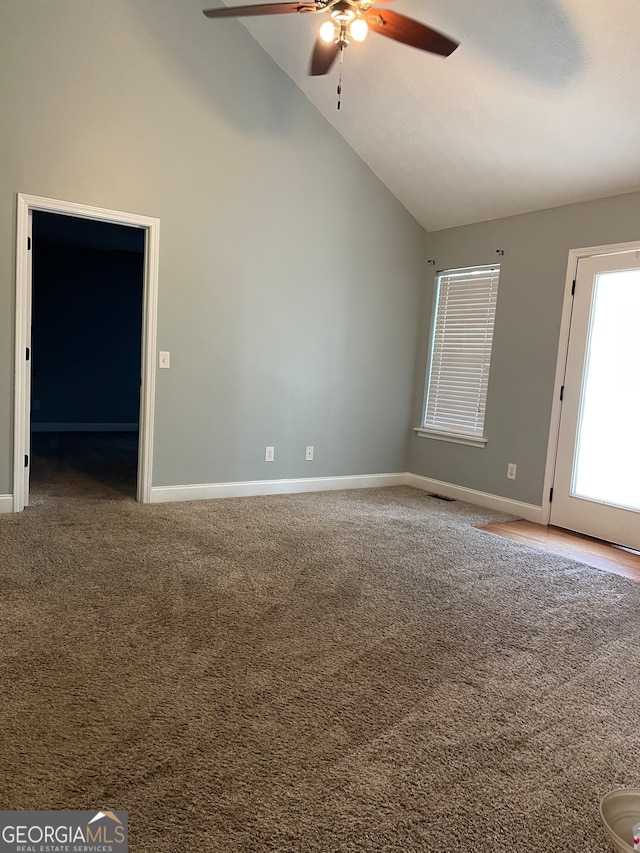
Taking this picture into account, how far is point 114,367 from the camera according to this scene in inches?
346

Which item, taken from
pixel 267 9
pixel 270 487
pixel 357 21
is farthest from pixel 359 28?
pixel 270 487

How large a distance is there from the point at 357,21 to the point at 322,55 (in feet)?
1.96

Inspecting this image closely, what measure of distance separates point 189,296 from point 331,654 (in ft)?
9.97

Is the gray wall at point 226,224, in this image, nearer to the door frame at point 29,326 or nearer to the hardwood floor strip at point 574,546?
the door frame at point 29,326

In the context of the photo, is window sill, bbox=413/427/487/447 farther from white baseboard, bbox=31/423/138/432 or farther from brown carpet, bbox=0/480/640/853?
white baseboard, bbox=31/423/138/432

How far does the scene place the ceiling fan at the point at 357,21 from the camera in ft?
8.81

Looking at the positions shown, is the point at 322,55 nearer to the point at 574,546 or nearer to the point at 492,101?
the point at 492,101

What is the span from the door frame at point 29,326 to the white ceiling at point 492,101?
167cm

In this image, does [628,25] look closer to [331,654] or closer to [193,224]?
[193,224]

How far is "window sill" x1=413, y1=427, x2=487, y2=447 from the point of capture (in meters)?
5.17

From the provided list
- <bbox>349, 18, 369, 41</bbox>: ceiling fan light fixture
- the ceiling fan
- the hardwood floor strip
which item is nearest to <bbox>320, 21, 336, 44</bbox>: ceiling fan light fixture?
the ceiling fan

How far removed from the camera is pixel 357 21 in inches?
107

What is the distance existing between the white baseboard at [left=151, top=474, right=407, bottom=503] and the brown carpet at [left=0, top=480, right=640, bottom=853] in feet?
2.92

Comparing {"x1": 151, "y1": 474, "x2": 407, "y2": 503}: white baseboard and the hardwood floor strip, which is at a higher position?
{"x1": 151, "y1": 474, "x2": 407, "y2": 503}: white baseboard
